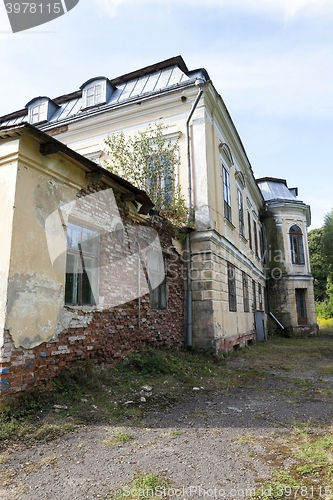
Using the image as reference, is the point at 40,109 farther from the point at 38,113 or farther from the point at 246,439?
the point at 246,439

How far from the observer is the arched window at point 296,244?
69.2 feet

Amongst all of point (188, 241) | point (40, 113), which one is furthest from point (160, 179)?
point (40, 113)

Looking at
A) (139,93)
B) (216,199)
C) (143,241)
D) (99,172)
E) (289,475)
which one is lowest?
(289,475)

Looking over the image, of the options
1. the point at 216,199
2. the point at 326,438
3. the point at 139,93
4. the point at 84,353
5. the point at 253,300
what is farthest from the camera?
the point at 253,300

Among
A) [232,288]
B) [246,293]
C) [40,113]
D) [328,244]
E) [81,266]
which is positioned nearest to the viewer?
[81,266]

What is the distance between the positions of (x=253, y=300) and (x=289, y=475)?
13529mm

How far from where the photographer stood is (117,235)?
21.7 ft

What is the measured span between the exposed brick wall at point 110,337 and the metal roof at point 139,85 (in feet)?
19.3

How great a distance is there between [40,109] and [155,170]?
23.4 feet

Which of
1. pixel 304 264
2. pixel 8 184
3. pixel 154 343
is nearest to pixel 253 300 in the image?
pixel 304 264

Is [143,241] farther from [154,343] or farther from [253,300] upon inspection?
[253,300]

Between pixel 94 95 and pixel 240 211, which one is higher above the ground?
pixel 94 95

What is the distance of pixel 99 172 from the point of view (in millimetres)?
5824

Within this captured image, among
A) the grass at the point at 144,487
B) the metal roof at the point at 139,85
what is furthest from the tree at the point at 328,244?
the grass at the point at 144,487
